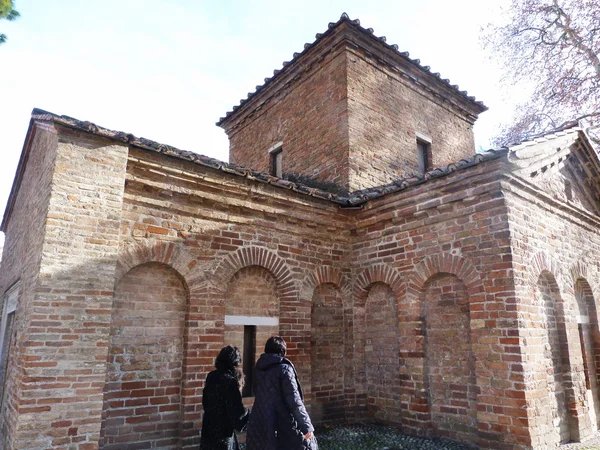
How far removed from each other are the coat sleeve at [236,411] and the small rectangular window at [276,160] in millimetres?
7622

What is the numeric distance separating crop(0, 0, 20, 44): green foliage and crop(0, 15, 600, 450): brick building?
5.03 feet

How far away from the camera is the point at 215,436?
12.8 feet

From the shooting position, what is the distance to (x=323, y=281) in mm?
7289

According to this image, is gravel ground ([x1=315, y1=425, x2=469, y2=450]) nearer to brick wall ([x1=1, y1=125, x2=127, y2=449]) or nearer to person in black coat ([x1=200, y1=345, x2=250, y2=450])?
person in black coat ([x1=200, y1=345, x2=250, y2=450])

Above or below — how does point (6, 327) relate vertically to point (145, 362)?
above

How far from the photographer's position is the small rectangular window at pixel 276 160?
36.4 ft

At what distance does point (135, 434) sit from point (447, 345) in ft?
14.6

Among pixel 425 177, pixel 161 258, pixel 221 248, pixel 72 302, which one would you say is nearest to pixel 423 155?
pixel 425 177

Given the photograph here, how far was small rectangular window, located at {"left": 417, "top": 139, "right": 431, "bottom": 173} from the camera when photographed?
10.8 meters

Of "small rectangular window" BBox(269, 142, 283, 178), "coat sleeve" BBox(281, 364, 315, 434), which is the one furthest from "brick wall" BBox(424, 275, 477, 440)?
"small rectangular window" BBox(269, 142, 283, 178)

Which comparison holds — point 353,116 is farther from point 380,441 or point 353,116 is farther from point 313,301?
point 380,441

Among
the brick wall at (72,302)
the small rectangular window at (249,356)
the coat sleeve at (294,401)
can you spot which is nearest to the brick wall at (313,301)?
the brick wall at (72,302)

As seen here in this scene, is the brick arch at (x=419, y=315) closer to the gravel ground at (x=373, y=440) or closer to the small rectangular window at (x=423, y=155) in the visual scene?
the gravel ground at (x=373, y=440)

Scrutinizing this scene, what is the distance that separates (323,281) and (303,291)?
49 centimetres
